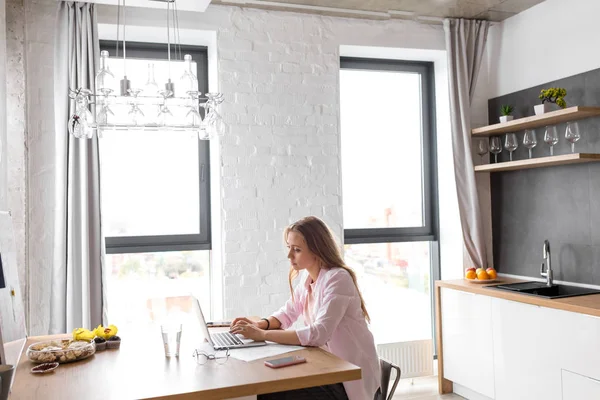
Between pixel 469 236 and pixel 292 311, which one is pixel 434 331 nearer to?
pixel 469 236

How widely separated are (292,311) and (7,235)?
135 cm

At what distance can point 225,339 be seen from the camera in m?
2.53

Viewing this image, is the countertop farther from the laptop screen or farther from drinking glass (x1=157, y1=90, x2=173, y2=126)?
drinking glass (x1=157, y1=90, x2=173, y2=126)

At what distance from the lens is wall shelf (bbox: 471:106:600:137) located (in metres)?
3.47

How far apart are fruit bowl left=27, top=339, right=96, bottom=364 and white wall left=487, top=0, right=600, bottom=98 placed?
10.7 ft

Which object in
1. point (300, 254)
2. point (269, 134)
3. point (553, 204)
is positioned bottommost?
point (300, 254)

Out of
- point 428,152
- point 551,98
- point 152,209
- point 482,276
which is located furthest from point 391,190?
point 152,209

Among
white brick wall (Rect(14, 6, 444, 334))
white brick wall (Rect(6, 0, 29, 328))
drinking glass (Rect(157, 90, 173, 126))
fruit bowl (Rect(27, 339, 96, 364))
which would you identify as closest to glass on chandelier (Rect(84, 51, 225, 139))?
drinking glass (Rect(157, 90, 173, 126))

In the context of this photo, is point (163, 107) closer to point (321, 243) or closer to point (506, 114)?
point (321, 243)

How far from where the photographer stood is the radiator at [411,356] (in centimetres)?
437

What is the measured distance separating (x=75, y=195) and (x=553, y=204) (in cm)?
307

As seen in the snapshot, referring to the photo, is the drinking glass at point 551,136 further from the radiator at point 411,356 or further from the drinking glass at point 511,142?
the radiator at point 411,356

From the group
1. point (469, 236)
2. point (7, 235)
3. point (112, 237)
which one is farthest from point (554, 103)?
point (7, 235)

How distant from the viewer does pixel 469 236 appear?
4375 mm
